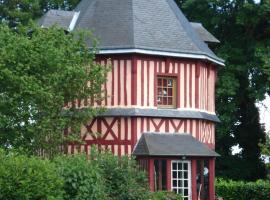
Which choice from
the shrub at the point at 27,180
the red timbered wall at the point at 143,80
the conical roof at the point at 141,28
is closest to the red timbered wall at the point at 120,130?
the red timbered wall at the point at 143,80

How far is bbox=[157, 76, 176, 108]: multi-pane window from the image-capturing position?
24859 millimetres

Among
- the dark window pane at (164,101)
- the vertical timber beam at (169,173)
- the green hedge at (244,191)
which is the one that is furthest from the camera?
the green hedge at (244,191)

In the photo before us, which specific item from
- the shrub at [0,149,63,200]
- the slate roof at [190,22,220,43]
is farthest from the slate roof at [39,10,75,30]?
the shrub at [0,149,63,200]

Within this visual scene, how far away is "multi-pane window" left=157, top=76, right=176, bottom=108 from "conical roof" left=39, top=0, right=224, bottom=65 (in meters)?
0.94

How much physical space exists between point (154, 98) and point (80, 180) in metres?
6.90

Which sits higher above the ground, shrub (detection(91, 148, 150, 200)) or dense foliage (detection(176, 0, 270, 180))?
dense foliage (detection(176, 0, 270, 180))

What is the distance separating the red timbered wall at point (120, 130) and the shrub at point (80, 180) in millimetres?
5171

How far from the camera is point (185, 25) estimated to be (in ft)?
87.7

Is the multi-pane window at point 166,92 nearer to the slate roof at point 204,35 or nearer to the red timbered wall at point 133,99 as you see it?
the red timbered wall at point 133,99

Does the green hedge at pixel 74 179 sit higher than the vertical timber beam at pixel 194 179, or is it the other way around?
the green hedge at pixel 74 179

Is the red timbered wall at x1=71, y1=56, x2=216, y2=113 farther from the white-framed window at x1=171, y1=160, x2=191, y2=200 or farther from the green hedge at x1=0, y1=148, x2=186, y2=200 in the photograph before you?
the green hedge at x1=0, y1=148, x2=186, y2=200

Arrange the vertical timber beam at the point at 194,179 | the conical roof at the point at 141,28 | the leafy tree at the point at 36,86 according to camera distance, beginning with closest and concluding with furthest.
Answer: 1. the leafy tree at the point at 36,86
2. the vertical timber beam at the point at 194,179
3. the conical roof at the point at 141,28

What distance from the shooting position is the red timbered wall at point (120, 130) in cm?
2411

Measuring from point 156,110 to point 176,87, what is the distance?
1.20 m
